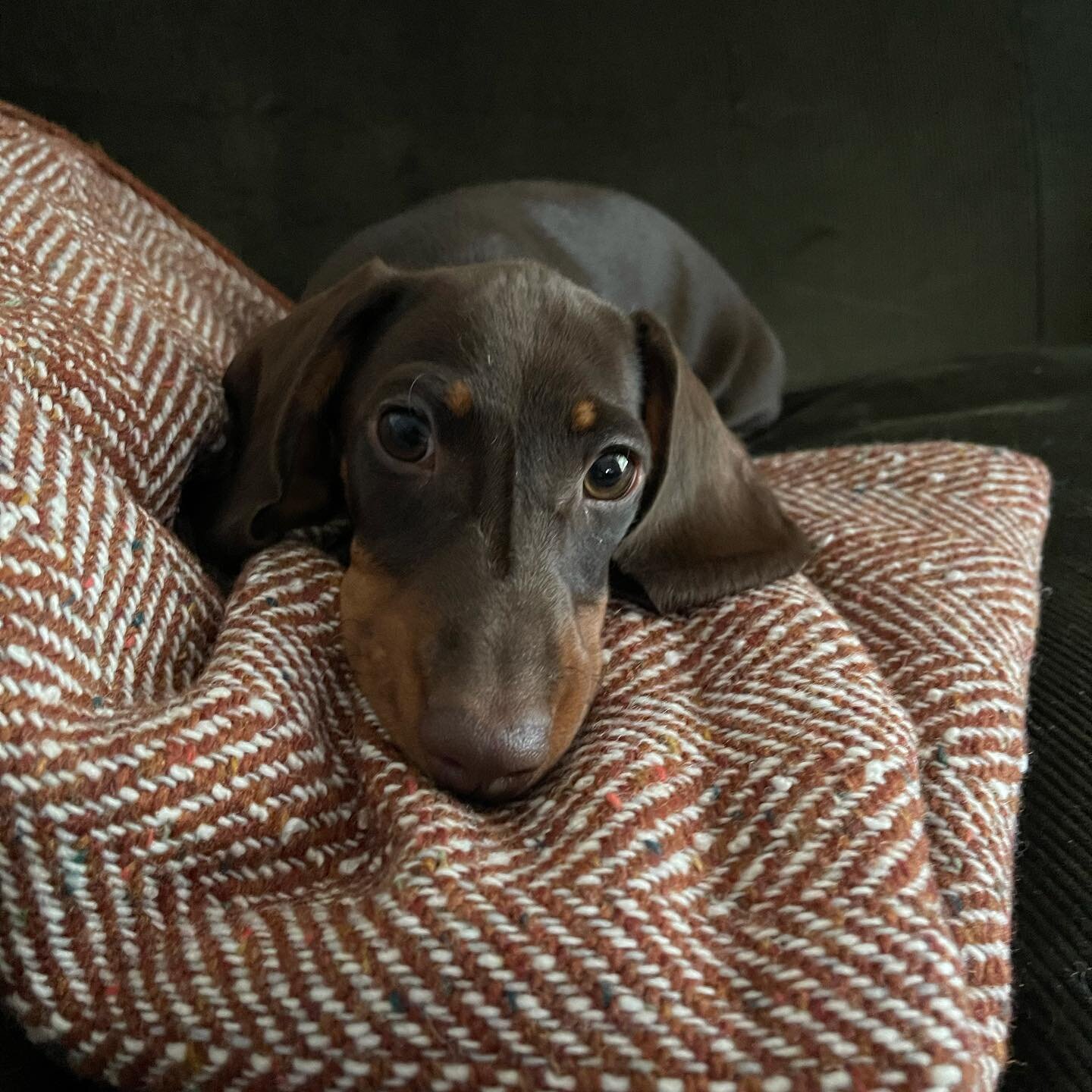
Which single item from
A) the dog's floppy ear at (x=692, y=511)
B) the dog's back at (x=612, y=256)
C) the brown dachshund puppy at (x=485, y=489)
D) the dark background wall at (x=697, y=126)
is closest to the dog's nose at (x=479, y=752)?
the brown dachshund puppy at (x=485, y=489)

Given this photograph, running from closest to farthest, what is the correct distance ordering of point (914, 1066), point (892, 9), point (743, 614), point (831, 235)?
point (914, 1066), point (743, 614), point (892, 9), point (831, 235)

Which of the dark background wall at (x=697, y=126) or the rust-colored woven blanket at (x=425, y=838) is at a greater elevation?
the dark background wall at (x=697, y=126)

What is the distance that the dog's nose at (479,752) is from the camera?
3.67 ft

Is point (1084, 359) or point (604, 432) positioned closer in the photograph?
point (604, 432)

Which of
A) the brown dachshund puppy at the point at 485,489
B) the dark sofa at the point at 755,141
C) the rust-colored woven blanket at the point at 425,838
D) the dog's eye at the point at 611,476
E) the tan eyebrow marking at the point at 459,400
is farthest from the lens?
the dark sofa at the point at 755,141

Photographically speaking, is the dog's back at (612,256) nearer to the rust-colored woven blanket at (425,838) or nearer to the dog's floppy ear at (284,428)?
the dog's floppy ear at (284,428)

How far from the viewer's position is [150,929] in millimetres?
968

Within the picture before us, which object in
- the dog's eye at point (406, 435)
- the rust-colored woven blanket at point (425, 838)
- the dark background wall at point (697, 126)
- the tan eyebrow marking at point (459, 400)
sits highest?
the dark background wall at point (697, 126)

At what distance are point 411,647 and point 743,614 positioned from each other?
0.52m

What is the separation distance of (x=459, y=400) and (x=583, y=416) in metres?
0.19

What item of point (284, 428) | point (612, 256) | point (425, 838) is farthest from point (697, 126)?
point (425, 838)

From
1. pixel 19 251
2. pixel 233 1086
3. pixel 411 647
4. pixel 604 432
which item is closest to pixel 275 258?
pixel 19 251

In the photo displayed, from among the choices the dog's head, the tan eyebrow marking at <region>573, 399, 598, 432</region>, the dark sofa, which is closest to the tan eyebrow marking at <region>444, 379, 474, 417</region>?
the dog's head

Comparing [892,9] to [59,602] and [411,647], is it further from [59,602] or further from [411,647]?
[59,602]
